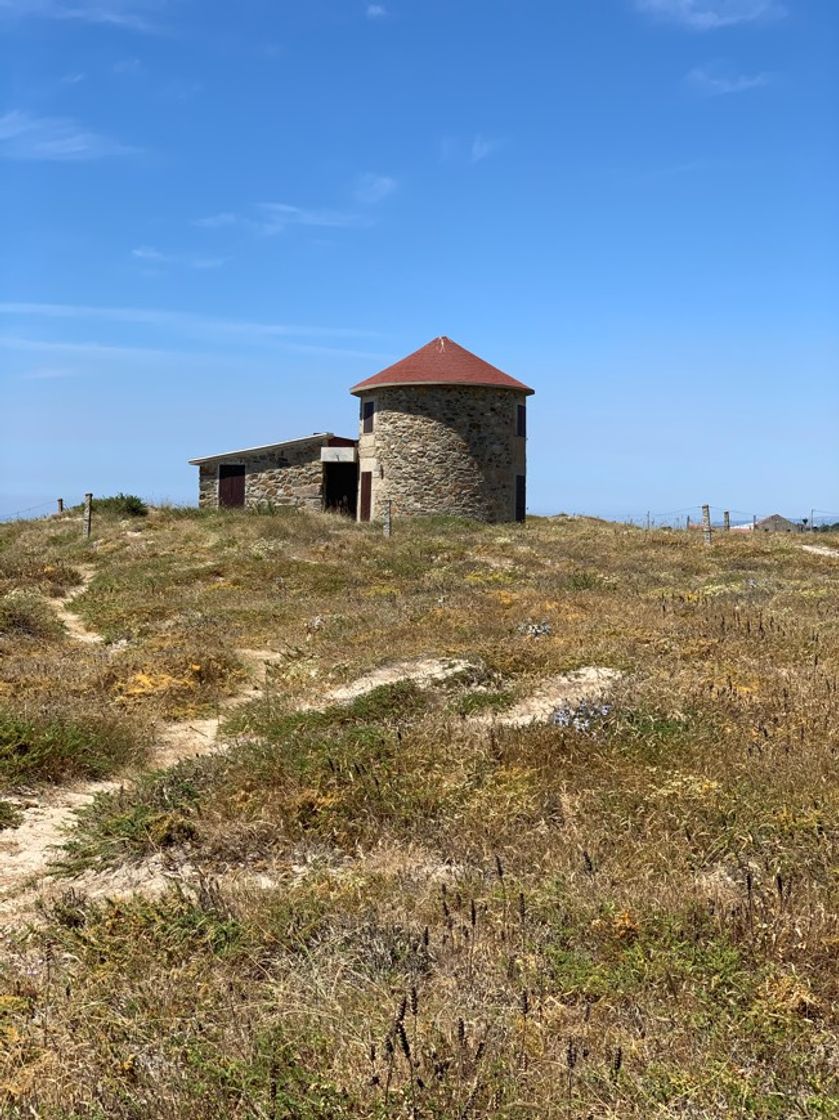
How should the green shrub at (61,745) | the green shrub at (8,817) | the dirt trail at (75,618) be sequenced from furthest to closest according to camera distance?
1. the dirt trail at (75,618)
2. the green shrub at (61,745)
3. the green shrub at (8,817)

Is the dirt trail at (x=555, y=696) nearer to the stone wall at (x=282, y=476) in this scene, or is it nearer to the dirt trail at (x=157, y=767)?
the dirt trail at (x=157, y=767)

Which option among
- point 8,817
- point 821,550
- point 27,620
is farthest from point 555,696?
point 821,550

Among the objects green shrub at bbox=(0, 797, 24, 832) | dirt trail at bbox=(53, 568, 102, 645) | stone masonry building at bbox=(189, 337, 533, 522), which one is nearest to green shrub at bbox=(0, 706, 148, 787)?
green shrub at bbox=(0, 797, 24, 832)

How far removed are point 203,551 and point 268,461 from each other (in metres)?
13.4

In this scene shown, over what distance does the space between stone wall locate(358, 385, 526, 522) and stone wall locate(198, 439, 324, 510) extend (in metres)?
2.47

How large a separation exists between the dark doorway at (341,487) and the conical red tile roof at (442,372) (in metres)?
3.35

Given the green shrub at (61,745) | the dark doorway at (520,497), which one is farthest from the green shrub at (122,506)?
the green shrub at (61,745)

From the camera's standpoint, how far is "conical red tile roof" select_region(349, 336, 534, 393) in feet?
123

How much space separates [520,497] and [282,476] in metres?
10.3

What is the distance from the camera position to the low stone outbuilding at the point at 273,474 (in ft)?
126

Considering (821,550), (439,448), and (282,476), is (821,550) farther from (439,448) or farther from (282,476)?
(282,476)

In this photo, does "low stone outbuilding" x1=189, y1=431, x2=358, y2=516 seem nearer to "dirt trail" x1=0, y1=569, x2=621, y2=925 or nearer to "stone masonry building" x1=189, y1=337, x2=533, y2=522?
→ "stone masonry building" x1=189, y1=337, x2=533, y2=522

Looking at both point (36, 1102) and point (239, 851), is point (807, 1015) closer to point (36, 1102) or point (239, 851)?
point (36, 1102)

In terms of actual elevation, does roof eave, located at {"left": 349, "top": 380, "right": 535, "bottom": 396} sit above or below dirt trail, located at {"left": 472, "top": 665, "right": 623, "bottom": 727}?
above
